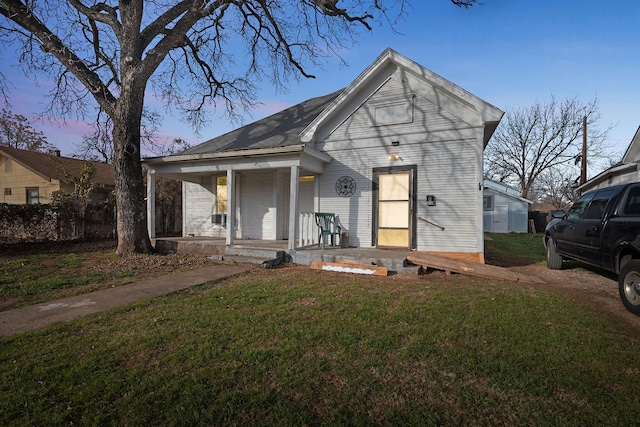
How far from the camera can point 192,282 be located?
593 cm

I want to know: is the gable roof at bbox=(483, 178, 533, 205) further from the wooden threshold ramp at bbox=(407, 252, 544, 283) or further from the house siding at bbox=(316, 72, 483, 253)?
the wooden threshold ramp at bbox=(407, 252, 544, 283)

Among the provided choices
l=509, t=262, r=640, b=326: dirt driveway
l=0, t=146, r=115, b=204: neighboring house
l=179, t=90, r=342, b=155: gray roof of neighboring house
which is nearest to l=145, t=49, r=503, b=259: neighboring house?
l=179, t=90, r=342, b=155: gray roof of neighboring house

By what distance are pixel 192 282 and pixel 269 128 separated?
6.89 meters

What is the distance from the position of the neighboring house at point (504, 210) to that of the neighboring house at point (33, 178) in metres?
26.1

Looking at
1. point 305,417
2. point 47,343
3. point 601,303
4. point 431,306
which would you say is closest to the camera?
point 305,417

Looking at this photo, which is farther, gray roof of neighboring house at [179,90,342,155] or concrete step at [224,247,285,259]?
gray roof of neighboring house at [179,90,342,155]

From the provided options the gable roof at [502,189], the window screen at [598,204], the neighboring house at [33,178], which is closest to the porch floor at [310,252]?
the window screen at [598,204]

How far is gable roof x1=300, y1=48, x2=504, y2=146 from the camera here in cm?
739

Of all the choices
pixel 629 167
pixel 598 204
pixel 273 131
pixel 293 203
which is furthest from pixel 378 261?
pixel 629 167

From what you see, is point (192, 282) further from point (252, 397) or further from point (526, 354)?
point (526, 354)

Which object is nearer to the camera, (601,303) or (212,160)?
(601,303)

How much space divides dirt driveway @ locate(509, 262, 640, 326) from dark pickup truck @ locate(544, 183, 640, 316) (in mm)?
248

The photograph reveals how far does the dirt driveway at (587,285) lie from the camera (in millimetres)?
4551

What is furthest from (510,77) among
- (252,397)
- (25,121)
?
(25,121)
